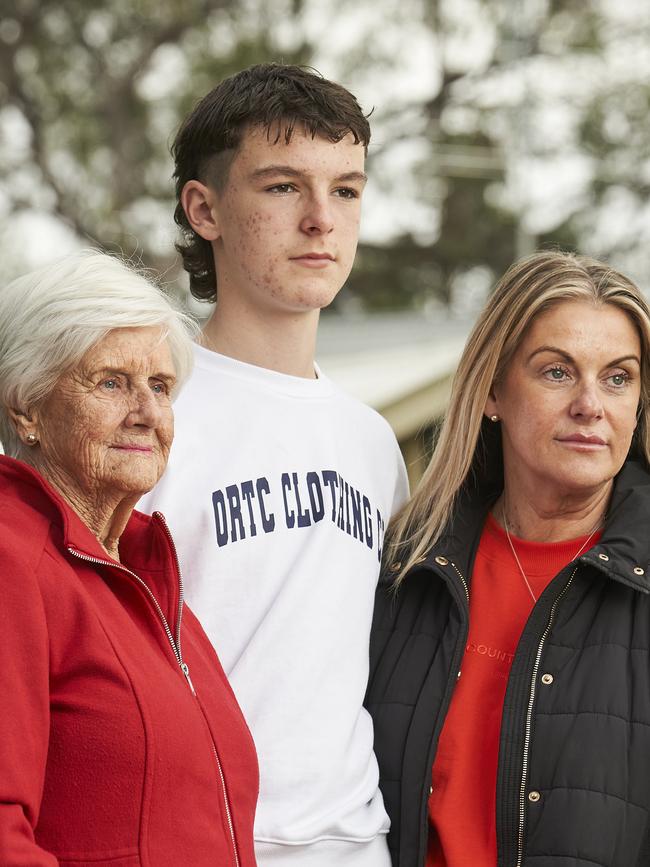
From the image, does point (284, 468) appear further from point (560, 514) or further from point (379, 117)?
point (379, 117)

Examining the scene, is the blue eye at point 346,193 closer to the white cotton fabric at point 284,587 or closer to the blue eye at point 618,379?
the white cotton fabric at point 284,587

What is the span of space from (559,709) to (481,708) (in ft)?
Result: 0.60

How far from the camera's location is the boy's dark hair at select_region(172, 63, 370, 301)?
96.5 inches

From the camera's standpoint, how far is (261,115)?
96.6 inches

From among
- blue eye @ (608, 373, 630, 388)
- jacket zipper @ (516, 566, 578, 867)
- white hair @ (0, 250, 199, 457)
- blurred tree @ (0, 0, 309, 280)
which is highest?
blurred tree @ (0, 0, 309, 280)

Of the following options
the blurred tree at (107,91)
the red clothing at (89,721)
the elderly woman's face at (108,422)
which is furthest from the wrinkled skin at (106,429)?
the blurred tree at (107,91)

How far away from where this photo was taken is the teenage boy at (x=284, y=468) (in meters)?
2.25

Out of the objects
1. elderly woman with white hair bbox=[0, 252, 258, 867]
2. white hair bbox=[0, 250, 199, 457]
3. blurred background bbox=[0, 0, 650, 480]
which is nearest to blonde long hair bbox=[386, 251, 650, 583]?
elderly woman with white hair bbox=[0, 252, 258, 867]

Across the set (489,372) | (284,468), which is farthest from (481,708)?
(489,372)

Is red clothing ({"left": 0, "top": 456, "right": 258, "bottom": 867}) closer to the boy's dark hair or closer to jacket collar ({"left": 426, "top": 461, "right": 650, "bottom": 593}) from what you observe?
jacket collar ({"left": 426, "top": 461, "right": 650, "bottom": 593})

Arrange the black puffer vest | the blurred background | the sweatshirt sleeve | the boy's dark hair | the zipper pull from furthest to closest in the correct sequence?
1. the blurred background
2. the boy's dark hair
3. the black puffer vest
4. the zipper pull
5. the sweatshirt sleeve

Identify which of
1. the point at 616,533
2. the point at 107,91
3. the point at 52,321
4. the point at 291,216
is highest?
the point at 107,91

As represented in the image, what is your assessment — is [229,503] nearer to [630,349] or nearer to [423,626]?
[423,626]

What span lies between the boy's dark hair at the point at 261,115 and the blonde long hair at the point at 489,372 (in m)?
0.47
